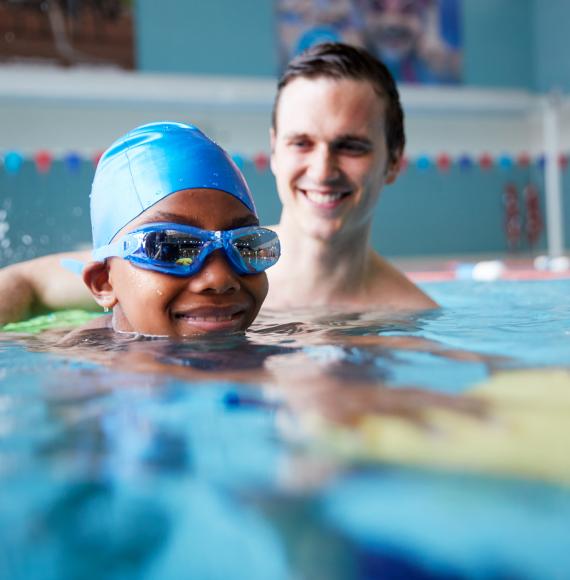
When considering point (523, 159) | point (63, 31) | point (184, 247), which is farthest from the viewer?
point (523, 159)

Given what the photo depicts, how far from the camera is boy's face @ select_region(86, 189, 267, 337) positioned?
183 cm

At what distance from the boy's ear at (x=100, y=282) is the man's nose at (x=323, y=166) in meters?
0.90

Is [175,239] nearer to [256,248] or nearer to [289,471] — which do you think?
[256,248]

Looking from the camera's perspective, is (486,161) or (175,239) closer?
(175,239)

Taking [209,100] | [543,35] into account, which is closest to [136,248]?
[209,100]

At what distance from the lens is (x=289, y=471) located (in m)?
0.79

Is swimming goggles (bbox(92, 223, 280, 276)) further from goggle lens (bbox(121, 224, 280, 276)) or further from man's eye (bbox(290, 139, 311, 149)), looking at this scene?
man's eye (bbox(290, 139, 311, 149))

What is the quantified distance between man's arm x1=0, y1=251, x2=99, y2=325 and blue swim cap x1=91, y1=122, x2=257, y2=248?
54 cm

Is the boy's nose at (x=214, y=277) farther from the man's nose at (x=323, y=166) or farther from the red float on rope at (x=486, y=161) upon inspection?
the red float on rope at (x=486, y=161)

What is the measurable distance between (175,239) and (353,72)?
1.20 m

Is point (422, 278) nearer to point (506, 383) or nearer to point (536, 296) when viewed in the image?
point (536, 296)

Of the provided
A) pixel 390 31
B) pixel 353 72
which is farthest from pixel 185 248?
pixel 390 31

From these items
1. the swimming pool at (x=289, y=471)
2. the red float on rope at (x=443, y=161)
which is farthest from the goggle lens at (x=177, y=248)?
the red float on rope at (x=443, y=161)

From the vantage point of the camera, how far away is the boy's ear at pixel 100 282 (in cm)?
202
